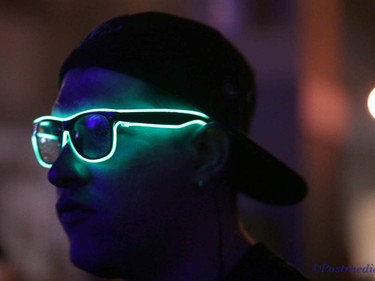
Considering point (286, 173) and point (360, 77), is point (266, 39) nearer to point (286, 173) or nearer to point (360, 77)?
point (360, 77)

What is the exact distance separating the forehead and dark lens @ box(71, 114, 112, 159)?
4 cm

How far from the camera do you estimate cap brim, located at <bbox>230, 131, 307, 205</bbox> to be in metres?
1.36

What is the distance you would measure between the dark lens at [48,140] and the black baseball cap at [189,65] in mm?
140

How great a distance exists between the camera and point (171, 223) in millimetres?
1221

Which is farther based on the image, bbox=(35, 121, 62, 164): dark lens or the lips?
bbox=(35, 121, 62, 164): dark lens

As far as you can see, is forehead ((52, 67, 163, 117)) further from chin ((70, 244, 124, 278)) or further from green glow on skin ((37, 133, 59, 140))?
chin ((70, 244, 124, 278))

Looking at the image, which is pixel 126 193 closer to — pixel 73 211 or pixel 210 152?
pixel 73 211

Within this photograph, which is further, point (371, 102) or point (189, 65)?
point (371, 102)

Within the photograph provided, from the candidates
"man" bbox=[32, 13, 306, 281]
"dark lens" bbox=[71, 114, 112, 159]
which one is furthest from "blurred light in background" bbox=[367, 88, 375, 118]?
"dark lens" bbox=[71, 114, 112, 159]

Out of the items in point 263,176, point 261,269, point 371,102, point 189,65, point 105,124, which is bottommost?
point 261,269

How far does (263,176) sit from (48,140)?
1.90 ft

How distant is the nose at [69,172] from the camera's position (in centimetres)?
120

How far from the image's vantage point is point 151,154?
1224 mm

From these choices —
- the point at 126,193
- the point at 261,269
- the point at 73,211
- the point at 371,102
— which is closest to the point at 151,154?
the point at 126,193
